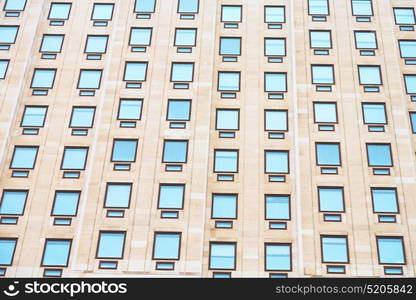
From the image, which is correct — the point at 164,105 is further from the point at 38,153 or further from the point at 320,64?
the point at 320,64

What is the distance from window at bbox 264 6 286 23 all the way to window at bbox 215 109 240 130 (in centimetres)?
773

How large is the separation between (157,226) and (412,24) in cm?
2125

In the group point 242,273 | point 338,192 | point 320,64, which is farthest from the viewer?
point 320,64

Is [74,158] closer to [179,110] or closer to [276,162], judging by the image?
[179,110]

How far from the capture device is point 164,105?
3416 centimetres

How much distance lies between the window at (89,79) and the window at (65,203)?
7362 mm

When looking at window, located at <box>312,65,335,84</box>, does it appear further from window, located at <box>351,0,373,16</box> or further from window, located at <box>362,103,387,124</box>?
window, located at <box>351,0,373,16</box>

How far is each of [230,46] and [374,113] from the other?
1005cm

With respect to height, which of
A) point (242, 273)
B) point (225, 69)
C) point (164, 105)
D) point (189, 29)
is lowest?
point (242, 273)

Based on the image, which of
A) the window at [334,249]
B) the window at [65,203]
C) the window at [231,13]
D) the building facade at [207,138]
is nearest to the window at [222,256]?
the building facade at [207,138]

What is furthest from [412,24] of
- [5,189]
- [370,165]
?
[5,189]

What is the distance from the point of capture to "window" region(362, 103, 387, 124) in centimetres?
3325

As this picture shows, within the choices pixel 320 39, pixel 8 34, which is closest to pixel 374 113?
pixel 320 39

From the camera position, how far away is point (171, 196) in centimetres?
3102
